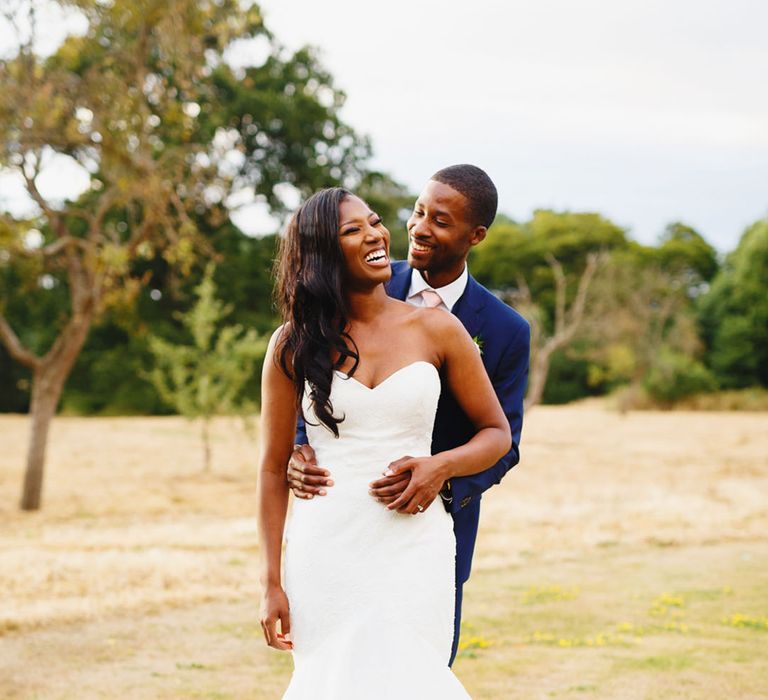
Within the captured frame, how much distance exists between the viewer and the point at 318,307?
2605 millimetres

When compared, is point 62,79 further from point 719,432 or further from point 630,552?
point 719,432

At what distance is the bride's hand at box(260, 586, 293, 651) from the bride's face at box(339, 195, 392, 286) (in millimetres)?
895

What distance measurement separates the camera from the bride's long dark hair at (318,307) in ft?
8.42

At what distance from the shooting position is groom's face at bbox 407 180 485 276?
3.13 meters

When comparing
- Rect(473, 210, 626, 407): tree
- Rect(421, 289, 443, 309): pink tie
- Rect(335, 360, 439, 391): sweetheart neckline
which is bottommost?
Rect(335, 360, 439, 391): sweetheart neckline

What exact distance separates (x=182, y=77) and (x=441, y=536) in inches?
408

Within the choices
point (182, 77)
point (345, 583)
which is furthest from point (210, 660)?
point (182, 77)

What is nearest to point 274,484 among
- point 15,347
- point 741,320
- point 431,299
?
point 431,299

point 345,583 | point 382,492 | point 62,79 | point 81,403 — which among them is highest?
Answer: point 62,79

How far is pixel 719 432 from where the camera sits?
28250mm

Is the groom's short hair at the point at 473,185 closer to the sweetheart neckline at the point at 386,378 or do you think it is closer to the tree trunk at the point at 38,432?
the sweetheart neckline at the point at 386,378

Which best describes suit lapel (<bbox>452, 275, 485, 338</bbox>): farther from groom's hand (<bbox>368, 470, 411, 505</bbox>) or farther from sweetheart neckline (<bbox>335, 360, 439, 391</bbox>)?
groom's hand (<bbox>368, 470, 411, 505</bbox>)

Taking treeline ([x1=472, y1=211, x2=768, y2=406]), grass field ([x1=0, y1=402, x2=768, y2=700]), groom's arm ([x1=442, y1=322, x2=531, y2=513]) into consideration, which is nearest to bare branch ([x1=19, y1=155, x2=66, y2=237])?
grass field ([x1=0, y1=402, x2=768, y2=700])

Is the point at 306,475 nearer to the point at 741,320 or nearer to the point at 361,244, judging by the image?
the point at 361,244
